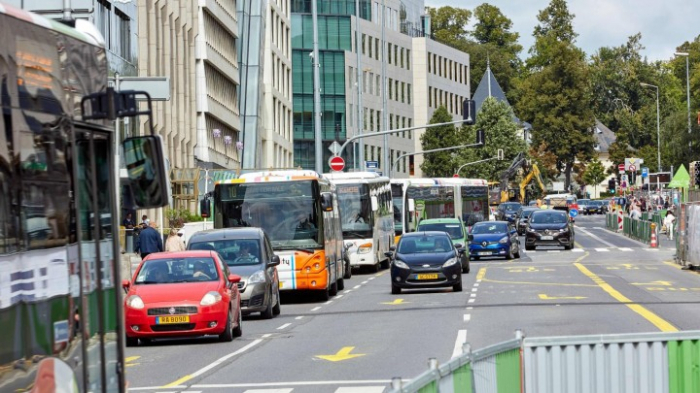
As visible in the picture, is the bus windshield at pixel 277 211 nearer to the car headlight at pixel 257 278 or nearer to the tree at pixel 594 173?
the car headlight at pixel 257 278

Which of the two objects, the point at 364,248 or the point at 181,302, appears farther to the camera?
the point at 364,248

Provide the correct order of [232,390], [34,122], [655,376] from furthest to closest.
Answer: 1. [232,390]
2. [655,376]
3. [34,122]

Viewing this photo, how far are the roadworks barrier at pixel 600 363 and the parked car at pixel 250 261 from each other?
17.6 m

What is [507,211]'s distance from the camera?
103625 millimetres

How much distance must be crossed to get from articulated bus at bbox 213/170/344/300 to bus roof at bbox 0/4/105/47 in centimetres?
2619

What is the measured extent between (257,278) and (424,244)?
10.3 meters

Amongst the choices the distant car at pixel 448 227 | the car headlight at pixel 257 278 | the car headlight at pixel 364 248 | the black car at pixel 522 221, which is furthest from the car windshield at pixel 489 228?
the car headlight at pixel 257 278

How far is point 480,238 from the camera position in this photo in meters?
59.4

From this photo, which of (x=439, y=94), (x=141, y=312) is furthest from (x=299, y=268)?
(x=439, y=94)

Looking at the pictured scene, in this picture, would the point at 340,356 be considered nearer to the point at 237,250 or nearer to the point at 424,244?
the point at 237,250

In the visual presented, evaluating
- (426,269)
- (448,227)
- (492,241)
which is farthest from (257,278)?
(492,241)

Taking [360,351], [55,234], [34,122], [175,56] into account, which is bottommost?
[360,351]

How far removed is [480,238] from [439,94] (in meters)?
85.8

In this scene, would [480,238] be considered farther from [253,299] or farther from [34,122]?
[34,122]
